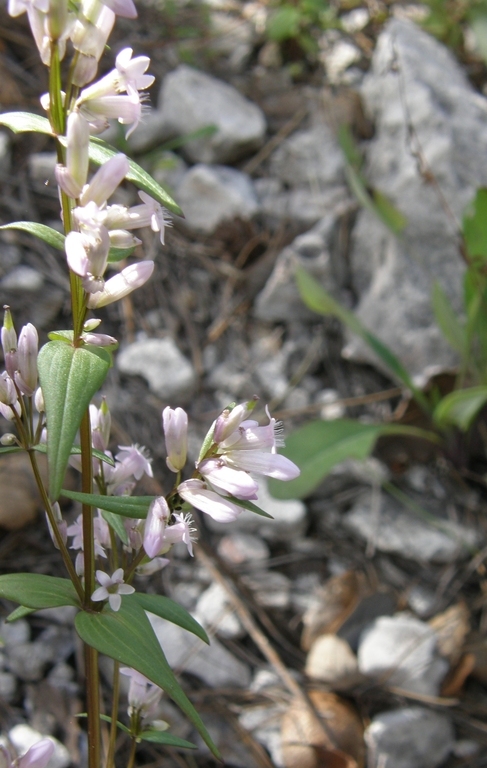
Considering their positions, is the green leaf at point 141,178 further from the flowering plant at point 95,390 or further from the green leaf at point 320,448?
the green leaf at point 320,448

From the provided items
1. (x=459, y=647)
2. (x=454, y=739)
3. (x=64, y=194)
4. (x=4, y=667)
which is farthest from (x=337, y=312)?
(x=64, y=194)

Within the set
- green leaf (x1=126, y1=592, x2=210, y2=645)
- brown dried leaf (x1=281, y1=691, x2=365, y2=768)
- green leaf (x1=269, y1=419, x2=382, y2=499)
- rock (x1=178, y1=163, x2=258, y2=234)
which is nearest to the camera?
green leaf (x1=126, y1=592, x2=210, y2=645)

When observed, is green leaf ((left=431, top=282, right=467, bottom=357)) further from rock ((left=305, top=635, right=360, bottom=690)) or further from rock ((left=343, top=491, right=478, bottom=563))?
rock ((left=305, top=635, right=360, bottom=690))

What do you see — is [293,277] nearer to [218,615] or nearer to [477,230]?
[477,230]

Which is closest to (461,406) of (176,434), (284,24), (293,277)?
(293,277)

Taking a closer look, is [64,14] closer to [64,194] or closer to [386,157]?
[64,194]

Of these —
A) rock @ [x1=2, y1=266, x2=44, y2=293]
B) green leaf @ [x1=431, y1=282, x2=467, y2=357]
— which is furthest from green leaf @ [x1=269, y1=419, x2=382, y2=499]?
rock @ [x1=2, y1=266, x2=44, y2=293]
